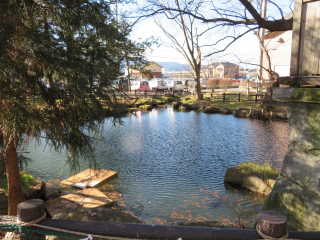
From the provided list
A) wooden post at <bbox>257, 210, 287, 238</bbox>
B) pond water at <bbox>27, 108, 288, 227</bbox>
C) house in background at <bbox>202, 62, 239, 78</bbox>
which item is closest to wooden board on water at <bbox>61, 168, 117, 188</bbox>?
pond water at <bbox>27, 108, 288, 227</bbox>

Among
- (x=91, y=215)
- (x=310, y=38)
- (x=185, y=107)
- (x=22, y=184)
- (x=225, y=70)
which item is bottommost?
(x=185, y=107)

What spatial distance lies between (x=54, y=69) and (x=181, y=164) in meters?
6.04

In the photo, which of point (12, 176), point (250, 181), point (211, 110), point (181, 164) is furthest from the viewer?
point (211, 110)

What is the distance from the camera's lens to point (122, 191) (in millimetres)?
6617

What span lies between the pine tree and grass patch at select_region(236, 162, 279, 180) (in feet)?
16.1

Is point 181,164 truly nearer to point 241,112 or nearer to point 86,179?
point 86,179

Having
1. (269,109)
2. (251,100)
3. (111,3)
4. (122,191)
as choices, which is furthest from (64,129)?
(251,100)

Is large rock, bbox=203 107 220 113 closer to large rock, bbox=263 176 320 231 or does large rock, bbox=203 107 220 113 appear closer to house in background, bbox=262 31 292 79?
house in background, bbox=262 31 292 79

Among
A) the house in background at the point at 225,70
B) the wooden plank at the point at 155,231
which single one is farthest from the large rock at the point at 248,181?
the house in background at the point at 225,70

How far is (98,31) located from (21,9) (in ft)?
3.17

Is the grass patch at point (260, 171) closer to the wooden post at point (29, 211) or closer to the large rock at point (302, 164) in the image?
the large rock at point (302, 164)

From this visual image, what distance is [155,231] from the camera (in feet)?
6.84

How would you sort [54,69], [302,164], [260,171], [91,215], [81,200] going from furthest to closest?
[260,171] < [81,200] < [91,215] < [54,69] < [302,164]

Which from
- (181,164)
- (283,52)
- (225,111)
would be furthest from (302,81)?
(283,52)
